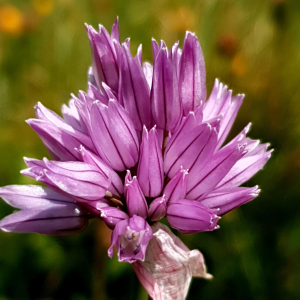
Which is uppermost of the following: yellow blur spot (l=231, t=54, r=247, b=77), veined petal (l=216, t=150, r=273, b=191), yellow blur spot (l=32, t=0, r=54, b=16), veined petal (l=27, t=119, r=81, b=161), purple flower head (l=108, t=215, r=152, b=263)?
yellow blur spot (l=32, t=0, r=54, b=16)

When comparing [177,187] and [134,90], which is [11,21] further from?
[177,187]

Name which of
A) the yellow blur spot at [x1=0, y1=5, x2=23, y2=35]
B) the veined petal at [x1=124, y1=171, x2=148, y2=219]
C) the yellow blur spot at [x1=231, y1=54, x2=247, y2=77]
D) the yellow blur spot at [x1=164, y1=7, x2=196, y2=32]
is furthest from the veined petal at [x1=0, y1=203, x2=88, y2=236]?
the yellow blur spot at [x1=0, y1=5, x2=23, y2=35]

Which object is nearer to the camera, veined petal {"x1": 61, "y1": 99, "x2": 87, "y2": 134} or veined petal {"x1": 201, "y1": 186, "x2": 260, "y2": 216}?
veined petal {"x1": 201, "y1": 186, "x2": 260, "y2": 216}

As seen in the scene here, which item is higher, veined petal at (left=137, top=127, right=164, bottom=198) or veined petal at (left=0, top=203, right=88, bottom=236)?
veined petal at (left=137, top=127, right=164, bottom=198)

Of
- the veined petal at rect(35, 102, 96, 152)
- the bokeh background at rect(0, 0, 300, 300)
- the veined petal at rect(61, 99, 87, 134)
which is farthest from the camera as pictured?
the bokeh background at rect(0, 0, 300, 300)

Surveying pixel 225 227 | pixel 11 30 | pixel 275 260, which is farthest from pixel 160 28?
pixel 275 260

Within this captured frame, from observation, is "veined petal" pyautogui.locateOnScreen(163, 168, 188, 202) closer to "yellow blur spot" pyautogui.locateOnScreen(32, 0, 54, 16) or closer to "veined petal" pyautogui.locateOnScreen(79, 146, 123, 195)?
"veined petal" pyautogui.locateOnScreen(79, 146, 123, 195)

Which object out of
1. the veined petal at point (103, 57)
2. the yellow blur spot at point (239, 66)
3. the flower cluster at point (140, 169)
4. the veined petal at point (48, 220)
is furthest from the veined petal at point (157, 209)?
the yellow blur spot at point (239, 66)
